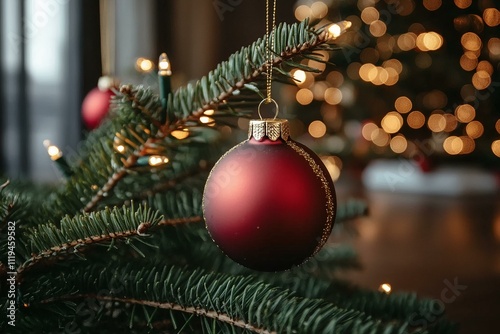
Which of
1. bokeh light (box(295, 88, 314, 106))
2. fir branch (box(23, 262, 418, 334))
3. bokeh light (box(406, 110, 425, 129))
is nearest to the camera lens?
fir branch (box(23, 262, 418, 334))

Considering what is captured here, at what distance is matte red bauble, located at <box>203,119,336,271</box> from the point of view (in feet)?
1.25

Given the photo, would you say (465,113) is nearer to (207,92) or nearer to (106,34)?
(106,34)

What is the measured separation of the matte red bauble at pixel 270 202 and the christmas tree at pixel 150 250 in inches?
1.0

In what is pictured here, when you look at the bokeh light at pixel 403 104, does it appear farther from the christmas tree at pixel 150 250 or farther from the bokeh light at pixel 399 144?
the christmas tree at pixel 150 250

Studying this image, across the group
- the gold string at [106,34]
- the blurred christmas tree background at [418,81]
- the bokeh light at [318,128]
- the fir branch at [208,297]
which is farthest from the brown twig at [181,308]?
the bokeh light at [318,128]

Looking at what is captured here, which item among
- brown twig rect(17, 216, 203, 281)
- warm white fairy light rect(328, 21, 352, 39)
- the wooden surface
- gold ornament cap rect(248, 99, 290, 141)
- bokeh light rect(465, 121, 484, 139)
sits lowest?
the wooden surface

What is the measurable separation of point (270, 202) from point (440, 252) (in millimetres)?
1292

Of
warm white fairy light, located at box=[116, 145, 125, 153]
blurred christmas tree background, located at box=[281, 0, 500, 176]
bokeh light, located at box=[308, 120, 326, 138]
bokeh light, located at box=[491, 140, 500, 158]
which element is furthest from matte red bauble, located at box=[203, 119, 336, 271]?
bokeh light, located at box=[308, 120, 326, 138]

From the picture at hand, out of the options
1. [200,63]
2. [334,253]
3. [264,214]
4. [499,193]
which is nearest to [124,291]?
[264,214]

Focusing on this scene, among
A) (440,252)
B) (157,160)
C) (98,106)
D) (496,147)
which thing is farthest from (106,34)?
(496,147)

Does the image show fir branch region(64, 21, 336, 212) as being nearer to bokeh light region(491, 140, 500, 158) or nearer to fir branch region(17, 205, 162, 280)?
fir branch region(17, 205, 162, 280)

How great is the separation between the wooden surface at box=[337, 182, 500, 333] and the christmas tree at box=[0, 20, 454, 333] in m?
0.27

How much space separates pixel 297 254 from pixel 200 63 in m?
3.74

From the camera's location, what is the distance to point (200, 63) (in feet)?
13.2
